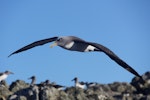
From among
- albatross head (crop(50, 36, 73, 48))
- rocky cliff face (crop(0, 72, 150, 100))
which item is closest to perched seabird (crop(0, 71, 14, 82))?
rocky cliff face (crop(0, 72, 150, 100))

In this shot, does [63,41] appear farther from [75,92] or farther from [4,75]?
[4,75]

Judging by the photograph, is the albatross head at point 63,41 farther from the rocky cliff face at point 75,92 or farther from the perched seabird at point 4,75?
the perched seabird at point 4,75

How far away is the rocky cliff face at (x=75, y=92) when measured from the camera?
92.7ft

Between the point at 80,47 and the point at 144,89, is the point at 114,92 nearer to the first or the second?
the point at 144,89

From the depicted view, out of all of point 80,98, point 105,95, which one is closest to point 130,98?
point 105,95

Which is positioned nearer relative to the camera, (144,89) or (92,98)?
(92,98)

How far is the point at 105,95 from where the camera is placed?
104ft

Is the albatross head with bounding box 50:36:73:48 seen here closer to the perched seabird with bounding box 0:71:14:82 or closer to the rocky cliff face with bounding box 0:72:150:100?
the rocky cliff face with bounding box 0:72:150:100

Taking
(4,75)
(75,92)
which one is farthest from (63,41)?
(4,75)

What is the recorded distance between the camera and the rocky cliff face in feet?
92.7

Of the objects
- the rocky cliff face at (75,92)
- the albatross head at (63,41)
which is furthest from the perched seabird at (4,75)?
the albatross head at (63,41)

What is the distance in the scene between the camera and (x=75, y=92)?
3042 cm

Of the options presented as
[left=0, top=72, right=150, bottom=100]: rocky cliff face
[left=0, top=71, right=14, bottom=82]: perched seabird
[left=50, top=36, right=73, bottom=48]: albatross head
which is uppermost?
[left=0, top=71, right=14, bottom=82]: perched seabird

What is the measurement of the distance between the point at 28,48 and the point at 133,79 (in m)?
21.8
